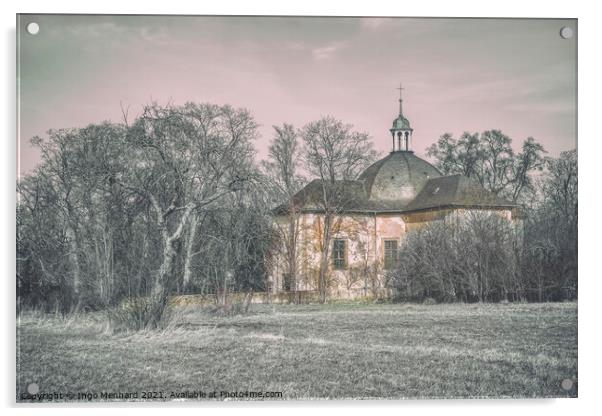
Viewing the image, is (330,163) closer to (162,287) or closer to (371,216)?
(371,216)

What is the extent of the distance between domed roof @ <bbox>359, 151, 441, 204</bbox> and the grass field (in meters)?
15.4

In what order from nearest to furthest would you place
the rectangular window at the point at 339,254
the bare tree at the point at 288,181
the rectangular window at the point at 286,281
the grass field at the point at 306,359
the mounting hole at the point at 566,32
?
1. the grass field at the point at 306,359
2. the mounting hole at the point at 566,32
3. the bare tree at the point at 288,181
4. the rectangular window at the point at 286,281
5. the rectangular window at the point at 339,254

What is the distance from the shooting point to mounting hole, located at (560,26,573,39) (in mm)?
8602

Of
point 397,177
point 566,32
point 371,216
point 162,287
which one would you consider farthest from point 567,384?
point 397,177

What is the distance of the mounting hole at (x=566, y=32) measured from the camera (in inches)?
339

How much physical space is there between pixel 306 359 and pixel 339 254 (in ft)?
54.7

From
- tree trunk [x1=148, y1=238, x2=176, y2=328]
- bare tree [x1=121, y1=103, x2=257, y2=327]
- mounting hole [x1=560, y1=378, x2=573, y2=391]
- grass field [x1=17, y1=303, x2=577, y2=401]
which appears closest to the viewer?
grass field [x1=17, y1=303, x2=577, y2=401]

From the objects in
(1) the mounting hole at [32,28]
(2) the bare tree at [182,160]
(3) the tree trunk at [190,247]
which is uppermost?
(1) the mounting hole at [32,28]

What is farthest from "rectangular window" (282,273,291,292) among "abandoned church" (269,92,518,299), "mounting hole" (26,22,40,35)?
"mounting hole" (26,22,40,35)

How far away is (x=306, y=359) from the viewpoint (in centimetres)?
940

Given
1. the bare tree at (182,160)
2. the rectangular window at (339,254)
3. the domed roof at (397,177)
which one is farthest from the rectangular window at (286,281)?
the bare tree at (182,160)

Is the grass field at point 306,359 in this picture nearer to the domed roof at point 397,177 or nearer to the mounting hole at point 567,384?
the mounting hole at point 567,384

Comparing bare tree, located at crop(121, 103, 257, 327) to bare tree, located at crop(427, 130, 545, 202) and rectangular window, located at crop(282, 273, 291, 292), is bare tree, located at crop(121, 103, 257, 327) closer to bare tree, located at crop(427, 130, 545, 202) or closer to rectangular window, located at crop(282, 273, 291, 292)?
rectangular window, located at crop(282, 273, 291, 292)

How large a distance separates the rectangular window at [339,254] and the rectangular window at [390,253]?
4.95ft
